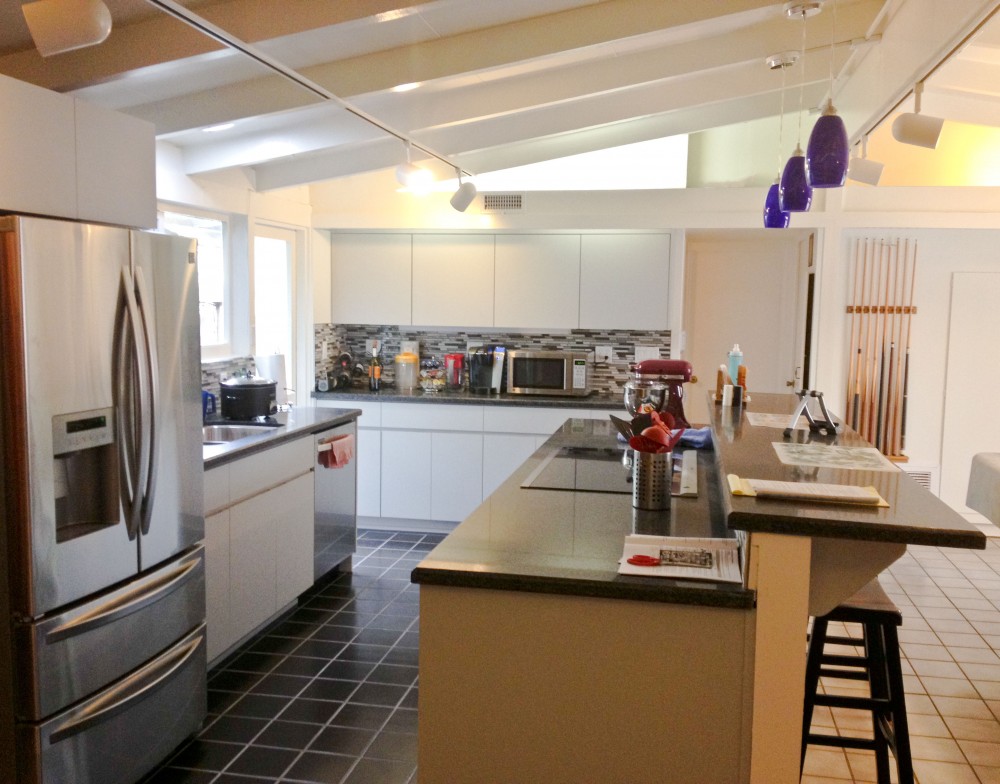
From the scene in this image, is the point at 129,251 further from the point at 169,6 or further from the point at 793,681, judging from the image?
the point at 793,681

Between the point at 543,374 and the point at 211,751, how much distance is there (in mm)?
3757

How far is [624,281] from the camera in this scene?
6.17 meters

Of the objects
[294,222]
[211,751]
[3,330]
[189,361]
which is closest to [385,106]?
[294,222]

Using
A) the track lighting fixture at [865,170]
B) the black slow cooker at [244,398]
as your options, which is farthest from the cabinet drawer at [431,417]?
the track lighting fixture at [865,170]

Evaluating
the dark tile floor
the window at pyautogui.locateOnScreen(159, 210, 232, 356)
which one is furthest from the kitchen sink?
the dark tile floor

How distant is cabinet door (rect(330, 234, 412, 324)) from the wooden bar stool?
14.2 feet

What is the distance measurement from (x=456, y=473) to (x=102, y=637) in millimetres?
3597

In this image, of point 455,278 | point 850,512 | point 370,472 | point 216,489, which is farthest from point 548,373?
point 850,512

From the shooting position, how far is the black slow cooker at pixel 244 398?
453cm

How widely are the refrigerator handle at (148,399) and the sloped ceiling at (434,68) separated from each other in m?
0.84

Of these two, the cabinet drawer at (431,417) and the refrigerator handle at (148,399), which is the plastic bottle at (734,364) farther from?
the refrigerator handle at (148,399)

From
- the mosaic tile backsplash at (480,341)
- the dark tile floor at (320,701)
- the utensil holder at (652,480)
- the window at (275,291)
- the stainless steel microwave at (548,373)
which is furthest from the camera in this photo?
the mosaic tile backsplash at (480,341)

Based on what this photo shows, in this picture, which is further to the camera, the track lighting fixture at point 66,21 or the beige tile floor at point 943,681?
the beige tile floor at point 943,681

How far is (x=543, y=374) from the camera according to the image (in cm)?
636
